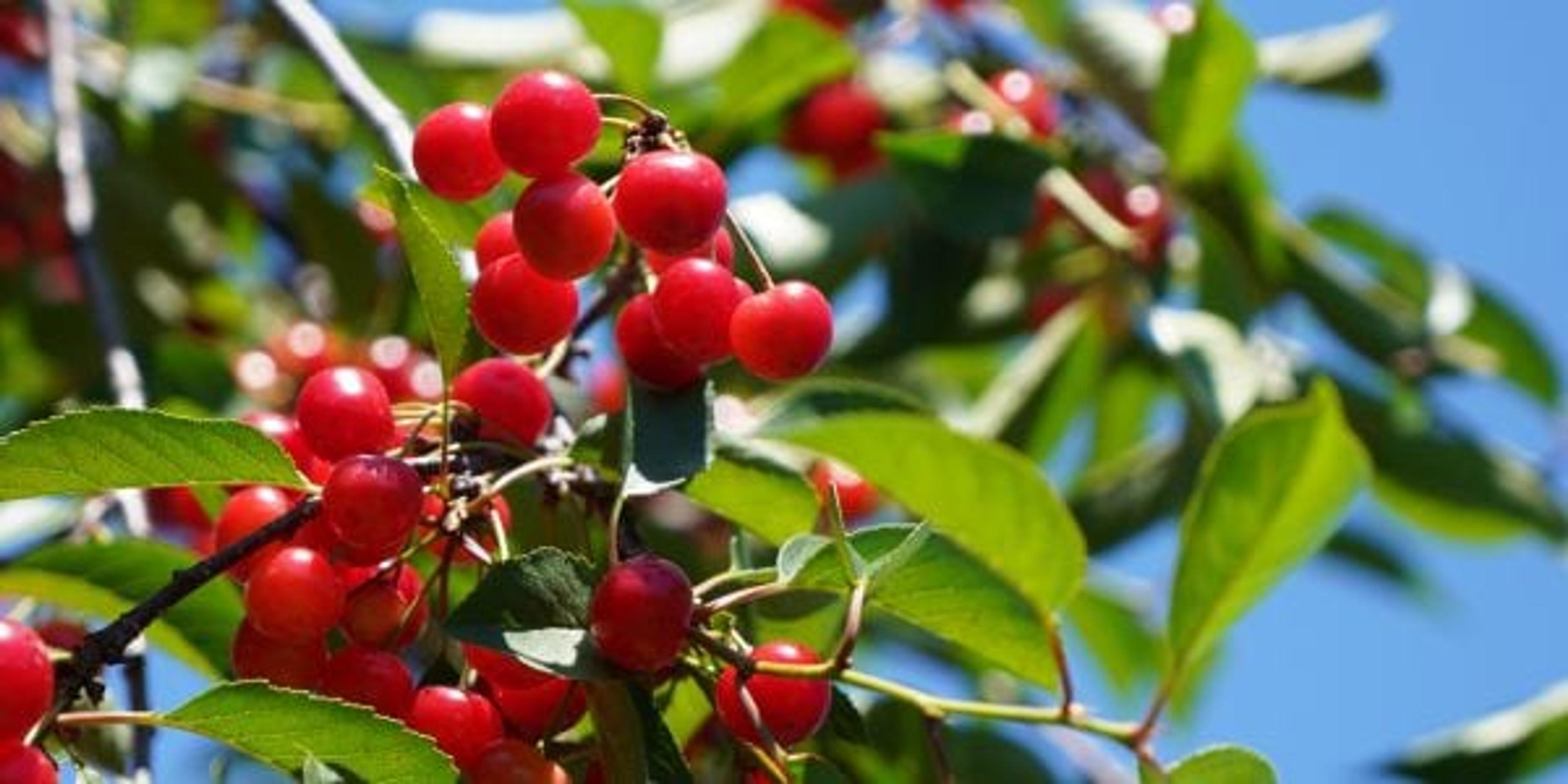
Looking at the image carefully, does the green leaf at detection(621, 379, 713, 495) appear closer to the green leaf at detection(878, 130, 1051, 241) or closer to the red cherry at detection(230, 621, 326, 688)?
the red cherry at detection(230, 621, 326, 688)

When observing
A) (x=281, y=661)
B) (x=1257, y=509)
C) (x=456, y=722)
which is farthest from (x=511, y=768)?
(x=1257, y=509)

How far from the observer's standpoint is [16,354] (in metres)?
2.79

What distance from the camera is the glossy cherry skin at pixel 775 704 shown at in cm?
114

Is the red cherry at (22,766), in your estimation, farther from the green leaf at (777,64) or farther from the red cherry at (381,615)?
the green leaf at (777,64)

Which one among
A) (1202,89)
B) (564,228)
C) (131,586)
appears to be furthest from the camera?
(1202,89)

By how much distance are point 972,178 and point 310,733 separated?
1.13m

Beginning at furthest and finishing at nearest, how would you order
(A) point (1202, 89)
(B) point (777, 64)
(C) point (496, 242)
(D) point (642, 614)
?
(B) point (777, 64)
(A) point (1202, 89)
(C) point (496, 242)
(D) point (642, 614)

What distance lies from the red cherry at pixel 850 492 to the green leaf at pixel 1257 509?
0.74m

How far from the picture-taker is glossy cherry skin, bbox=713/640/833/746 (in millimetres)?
1144

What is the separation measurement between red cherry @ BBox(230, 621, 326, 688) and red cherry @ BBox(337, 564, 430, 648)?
0.8 inches

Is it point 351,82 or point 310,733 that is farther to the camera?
point 351,82

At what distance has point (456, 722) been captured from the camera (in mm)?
1129

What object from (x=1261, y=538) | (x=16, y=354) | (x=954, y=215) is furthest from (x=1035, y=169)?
(x=16, y=354)

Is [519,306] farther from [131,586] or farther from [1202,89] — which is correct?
[1202,89]
